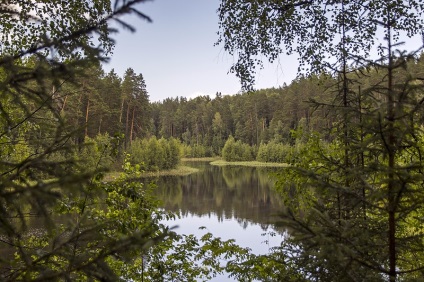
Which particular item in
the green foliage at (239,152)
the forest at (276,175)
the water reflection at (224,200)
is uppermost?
the forest at (276,175)

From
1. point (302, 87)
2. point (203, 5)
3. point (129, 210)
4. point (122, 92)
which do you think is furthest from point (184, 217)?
point (302, 87)

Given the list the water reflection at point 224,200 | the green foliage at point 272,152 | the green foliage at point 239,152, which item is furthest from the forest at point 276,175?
the green foliage at point 239,152

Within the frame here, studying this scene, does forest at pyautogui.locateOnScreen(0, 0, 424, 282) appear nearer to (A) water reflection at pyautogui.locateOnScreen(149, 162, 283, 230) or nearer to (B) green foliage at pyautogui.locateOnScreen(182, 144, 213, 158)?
(A) water reflection at pyautogui.locateOnScreen(149, 162, 283, 230)

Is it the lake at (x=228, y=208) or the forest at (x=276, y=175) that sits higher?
the forest at (x=276, y=175)

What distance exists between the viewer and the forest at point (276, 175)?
1704 mm

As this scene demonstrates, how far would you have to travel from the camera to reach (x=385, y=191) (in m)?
2.38

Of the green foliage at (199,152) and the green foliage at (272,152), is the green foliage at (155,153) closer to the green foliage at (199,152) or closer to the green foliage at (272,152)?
the green foliage at (272,152)

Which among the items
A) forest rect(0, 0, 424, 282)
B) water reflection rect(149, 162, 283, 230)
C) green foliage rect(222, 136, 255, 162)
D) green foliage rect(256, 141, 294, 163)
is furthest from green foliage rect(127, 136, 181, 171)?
forest rect(0, 0, 424, 282)

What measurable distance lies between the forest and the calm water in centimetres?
525

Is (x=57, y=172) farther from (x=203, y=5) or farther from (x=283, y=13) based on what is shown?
(x=203, y=5)

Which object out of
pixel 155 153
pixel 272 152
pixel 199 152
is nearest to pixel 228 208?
pixel 155 153

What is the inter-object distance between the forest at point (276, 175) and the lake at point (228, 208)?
16.8 feet

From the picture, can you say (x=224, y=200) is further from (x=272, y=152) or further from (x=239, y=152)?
(x=239, y=152)

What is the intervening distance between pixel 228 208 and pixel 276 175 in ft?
59.8
